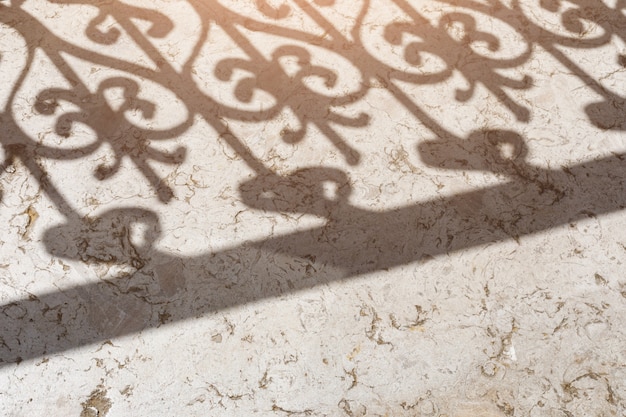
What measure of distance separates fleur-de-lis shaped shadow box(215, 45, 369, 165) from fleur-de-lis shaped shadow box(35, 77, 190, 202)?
266 mm

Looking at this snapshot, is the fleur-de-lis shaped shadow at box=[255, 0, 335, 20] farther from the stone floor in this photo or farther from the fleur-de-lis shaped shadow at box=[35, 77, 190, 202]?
the fleur-de-lis shaped shadow at box=[35, 77, 190, 202]

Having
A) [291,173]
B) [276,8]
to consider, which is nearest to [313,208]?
[291,173]

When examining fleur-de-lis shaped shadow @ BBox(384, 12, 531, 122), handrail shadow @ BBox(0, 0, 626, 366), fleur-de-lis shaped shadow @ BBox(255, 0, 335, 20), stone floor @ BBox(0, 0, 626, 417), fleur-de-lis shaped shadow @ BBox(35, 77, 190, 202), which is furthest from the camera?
fleur-de-lis shaped shadow @ BBox(255, 0, 335, 20)

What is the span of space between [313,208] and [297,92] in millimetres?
453

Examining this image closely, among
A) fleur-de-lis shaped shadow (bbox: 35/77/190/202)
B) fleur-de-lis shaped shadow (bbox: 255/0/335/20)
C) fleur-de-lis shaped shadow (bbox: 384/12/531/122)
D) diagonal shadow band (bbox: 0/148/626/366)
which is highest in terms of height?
fleur-de-lis shaped shadow (bbox: 255/0/335/20)

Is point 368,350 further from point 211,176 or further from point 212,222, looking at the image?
point 211,176

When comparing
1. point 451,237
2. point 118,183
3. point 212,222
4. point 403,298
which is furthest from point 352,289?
→ point 118,183

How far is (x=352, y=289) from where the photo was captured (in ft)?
5.86

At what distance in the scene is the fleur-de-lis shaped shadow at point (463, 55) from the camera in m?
2.12

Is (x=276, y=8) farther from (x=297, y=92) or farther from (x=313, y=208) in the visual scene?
(x=313, y=208)

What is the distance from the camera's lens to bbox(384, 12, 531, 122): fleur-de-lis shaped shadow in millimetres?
2115

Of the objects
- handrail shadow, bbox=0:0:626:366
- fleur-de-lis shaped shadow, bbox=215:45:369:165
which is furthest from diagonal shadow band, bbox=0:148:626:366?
fleur-de-lis shaped shadow, bbox=215:45:369:165

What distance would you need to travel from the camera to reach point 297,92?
6.97 ft

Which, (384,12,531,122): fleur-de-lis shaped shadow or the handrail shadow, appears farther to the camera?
(384,12,531,122): fleur-de-lis shaped shadow
